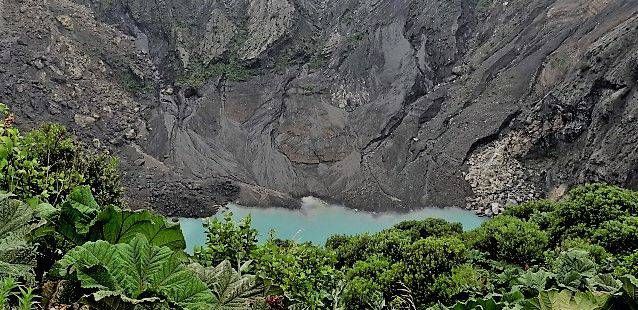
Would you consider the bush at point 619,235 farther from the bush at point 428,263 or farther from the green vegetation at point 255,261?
the bush at point 428,263

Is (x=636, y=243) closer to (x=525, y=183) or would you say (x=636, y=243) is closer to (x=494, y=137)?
(x=525, y=183)

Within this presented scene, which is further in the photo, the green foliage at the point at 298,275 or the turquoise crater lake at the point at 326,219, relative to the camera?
the turquoise crater lake at the point at 326,219

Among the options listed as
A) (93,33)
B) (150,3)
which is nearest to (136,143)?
(93,33)

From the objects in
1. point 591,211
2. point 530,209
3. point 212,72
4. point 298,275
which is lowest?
point 298,275

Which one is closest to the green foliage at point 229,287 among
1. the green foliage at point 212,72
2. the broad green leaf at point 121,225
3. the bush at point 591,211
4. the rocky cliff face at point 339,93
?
the broad green leaf at point 121,225

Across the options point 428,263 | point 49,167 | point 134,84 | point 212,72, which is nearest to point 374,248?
point 428,263

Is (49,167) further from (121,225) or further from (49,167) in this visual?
(121,225)
